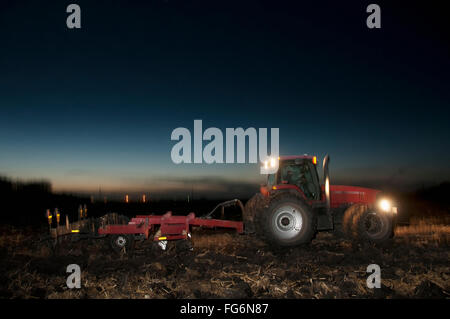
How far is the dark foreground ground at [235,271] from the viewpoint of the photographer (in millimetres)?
4941

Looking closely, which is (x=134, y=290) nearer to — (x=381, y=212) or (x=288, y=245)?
(x=288, y=245)

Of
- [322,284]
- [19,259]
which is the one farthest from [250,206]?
[19,259]

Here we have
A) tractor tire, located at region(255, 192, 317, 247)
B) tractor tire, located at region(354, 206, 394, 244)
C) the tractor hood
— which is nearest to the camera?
tractor tire, located at region(255, 192, 317, 247)

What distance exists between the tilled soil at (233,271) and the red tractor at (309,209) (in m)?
0.45

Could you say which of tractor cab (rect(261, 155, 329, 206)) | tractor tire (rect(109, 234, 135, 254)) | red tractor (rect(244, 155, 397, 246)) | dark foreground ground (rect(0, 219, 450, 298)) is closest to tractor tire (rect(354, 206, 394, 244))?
red tractor (rect(244, 155, 397, 246))

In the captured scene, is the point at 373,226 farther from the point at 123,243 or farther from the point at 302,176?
the point at 123,243

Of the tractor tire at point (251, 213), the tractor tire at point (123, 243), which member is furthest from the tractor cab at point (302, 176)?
the tractor tire at point (123, 243)

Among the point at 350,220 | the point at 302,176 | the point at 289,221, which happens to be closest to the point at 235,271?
the point at 289,221

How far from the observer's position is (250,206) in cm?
848

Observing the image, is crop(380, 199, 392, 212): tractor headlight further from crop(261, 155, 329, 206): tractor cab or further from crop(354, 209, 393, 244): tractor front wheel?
crop(261, 155, 329, 206): tractor cab

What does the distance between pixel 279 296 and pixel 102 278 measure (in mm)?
3181

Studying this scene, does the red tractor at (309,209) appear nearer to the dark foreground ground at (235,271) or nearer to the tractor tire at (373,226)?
the tractor tire at (373,226)

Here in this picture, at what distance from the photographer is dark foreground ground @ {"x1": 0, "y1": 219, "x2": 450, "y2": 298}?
16.2 ft

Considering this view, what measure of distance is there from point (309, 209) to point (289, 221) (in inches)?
21.6
